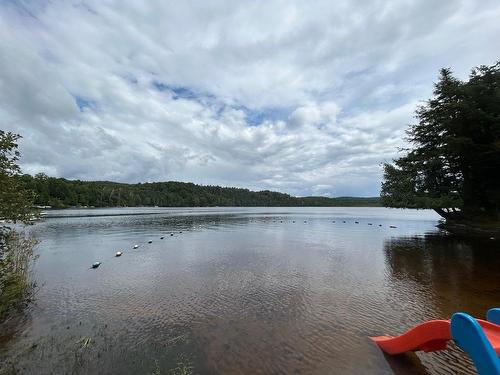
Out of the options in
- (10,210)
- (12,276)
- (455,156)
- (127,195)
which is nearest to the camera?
(10,210)

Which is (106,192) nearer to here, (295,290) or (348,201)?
(295,290)

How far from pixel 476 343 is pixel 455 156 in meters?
33.3

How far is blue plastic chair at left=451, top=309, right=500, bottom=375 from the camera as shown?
3.56 meters

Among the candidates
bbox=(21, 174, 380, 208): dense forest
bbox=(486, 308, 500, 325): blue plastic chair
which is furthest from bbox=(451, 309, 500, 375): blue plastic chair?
bbox=(21, 174, 380, 208): dense forest

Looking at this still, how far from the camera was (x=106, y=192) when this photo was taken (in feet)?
442

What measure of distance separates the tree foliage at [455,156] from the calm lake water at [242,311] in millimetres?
12572

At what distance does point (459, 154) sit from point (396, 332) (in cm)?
2807

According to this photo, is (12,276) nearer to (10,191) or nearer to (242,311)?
(10,191)

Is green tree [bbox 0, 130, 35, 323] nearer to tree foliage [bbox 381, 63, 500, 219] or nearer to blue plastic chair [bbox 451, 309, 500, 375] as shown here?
blue plastic chair [bbox 451, 309, 500, 375]

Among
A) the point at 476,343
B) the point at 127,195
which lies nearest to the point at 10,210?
the point at 476,343

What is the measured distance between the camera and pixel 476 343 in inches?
147

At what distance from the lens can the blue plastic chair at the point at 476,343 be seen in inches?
140

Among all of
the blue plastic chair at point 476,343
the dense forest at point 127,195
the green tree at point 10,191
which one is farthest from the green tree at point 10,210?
the dense forest at point 127,195

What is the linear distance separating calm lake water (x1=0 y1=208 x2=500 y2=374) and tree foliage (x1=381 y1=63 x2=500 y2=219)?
1257cm
